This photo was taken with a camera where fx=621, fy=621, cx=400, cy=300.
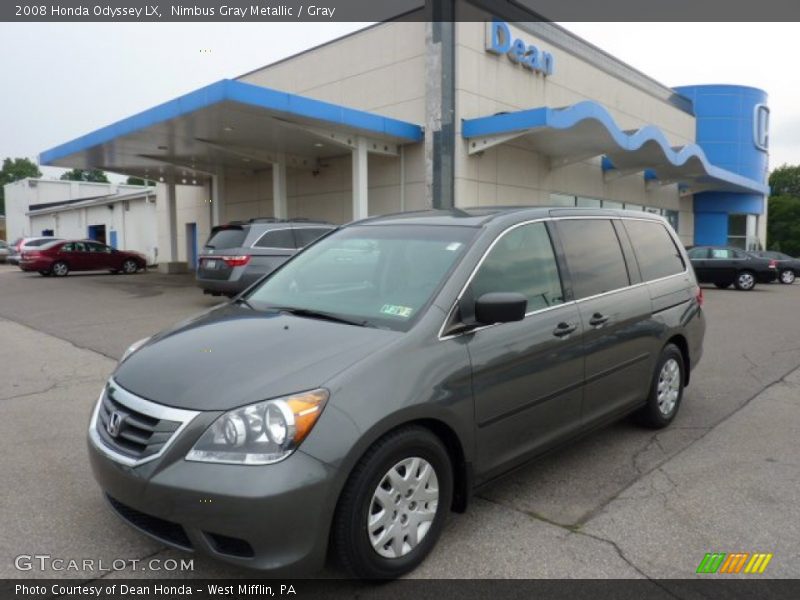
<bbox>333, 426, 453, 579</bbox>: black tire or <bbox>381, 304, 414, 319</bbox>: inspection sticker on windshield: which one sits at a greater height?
<bbox>381, 304, 414, 319</bbox>: inspection sticker on windshield

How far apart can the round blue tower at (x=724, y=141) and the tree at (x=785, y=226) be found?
119ft

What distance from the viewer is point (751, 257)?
21.0 metres

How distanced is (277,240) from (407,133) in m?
6.97

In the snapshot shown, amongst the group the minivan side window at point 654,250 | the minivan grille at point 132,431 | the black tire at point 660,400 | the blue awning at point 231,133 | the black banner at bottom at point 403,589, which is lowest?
the black banner at bottom at point 403,589

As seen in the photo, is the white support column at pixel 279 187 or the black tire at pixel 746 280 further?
the black tire at pixel 746 280

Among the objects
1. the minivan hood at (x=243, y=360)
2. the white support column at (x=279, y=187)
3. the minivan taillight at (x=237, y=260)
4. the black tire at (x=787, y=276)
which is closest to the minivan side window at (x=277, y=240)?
the minivan taillight at (x=237, y=260)

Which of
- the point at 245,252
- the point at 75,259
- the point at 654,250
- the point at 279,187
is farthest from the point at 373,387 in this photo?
the point at 75,259

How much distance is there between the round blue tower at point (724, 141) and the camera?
33.0m

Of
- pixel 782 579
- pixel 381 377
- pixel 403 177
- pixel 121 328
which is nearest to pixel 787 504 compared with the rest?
pixel 782 579

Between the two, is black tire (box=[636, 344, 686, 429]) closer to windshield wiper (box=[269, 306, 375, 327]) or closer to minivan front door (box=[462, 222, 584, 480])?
minivan front door (box=[462, 222, 584, 480])

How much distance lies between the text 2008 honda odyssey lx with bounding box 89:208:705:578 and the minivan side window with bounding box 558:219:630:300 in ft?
0.06

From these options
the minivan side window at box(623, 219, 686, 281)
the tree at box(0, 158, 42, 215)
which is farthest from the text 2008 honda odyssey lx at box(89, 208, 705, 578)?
the tree at box(0, 158, 42, 215)

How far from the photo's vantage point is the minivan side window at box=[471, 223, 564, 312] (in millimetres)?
3527

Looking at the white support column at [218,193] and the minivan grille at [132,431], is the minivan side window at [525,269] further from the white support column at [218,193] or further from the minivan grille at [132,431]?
the white support column at [218,193]
